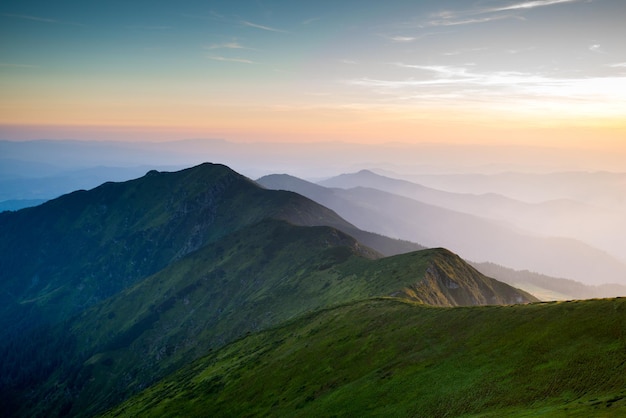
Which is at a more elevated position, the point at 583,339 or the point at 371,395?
the point at 583,339

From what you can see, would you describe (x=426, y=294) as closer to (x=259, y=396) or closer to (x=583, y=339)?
(x=259, y=396)

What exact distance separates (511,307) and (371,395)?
36900mm

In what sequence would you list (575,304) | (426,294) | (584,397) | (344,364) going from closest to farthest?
(584,397) < (575,304) < (344,364) < (426,294)

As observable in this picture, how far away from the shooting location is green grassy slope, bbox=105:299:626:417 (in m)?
58.2

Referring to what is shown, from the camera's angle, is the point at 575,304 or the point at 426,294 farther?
the point at 426,294

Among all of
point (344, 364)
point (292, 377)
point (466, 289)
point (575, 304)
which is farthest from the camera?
point (466, 289)

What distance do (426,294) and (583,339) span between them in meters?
106

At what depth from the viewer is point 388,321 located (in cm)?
11212

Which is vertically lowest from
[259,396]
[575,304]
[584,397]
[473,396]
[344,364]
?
[259,396]

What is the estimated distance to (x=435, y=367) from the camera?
78.3 metres

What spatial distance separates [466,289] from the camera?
198125 millimetres

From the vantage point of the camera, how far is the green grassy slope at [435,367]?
2291 inches

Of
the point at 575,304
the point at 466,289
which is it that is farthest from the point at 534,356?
the point at 466,289

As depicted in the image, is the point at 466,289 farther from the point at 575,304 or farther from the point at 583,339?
the point at 583,339
